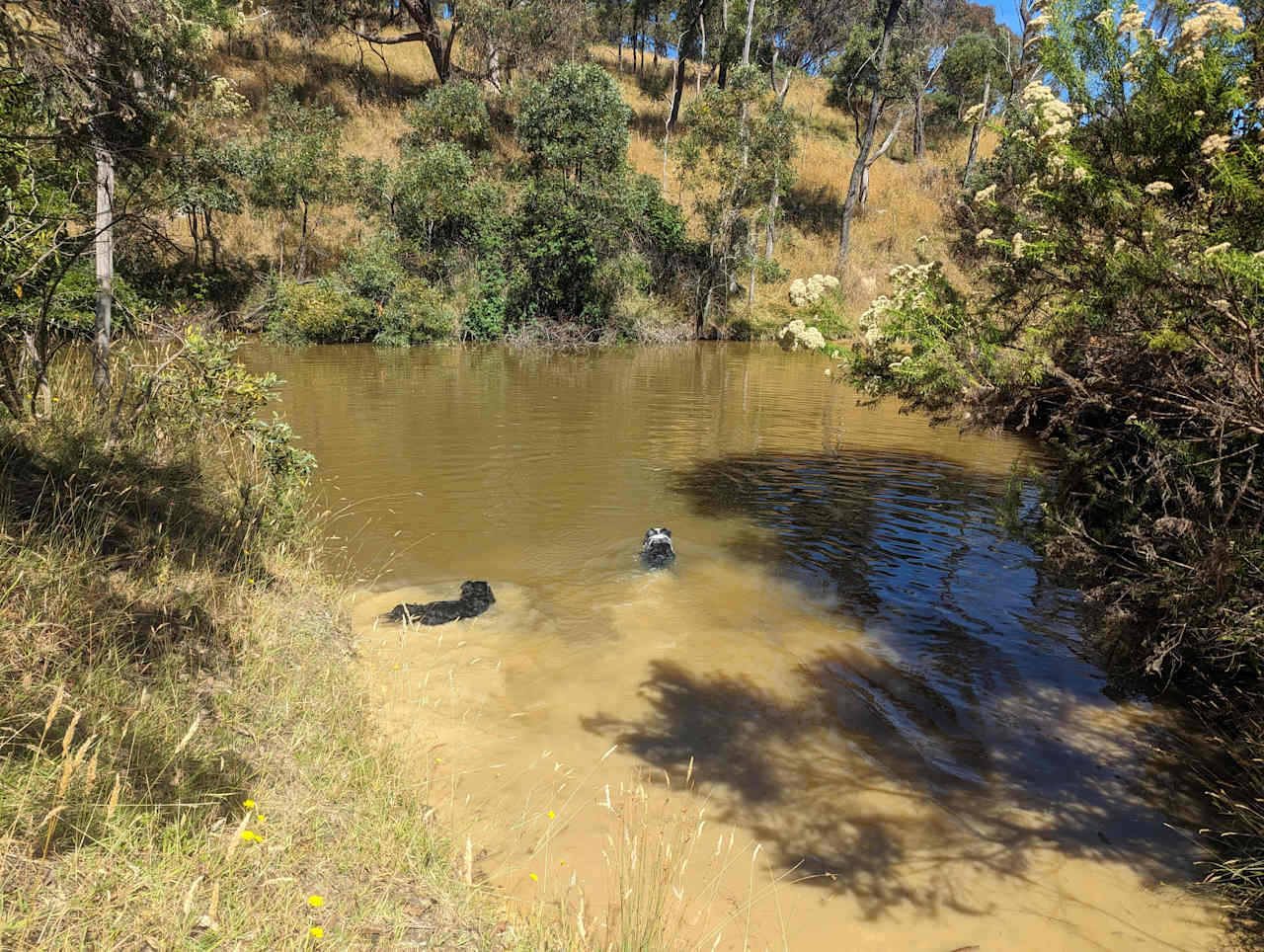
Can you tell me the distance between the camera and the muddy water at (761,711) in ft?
10.2

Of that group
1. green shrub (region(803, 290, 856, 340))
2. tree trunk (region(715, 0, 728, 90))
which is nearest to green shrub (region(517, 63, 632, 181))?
tree trunk (region(715, 0, 728, 90))

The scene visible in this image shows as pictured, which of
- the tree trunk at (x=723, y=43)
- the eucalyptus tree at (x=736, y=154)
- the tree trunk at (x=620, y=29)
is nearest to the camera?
the eucalyptus tree at (x=736, y=154)

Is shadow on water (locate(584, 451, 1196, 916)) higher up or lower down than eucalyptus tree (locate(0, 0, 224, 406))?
lower down

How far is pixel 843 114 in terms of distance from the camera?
152 feet

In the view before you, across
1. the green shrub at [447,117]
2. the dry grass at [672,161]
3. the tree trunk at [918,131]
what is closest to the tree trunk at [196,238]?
the dry grass at [672,161]

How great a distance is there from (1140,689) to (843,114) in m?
49.6

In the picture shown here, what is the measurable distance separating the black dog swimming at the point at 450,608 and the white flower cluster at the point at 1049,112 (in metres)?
5.03

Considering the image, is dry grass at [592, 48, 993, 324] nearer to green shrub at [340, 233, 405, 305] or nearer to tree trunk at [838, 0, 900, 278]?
tree trunk at [838, 0, 900, 278]

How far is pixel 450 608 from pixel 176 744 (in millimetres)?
2954

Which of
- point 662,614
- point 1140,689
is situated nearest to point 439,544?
point 662,614

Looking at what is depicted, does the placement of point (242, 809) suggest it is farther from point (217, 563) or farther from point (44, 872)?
point (217, 563)

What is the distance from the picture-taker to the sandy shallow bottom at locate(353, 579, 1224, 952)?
2996mm

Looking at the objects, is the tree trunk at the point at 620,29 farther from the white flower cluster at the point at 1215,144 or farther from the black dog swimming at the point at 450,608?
the white flower cluster at the point at 1215,144

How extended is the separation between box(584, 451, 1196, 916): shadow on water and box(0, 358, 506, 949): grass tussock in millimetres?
1725
